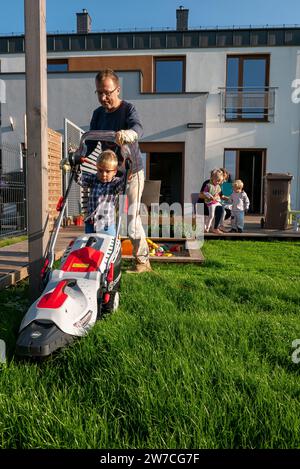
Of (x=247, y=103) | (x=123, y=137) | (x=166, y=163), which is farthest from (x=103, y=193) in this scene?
(x=247, y=103)

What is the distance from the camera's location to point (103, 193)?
115 inches

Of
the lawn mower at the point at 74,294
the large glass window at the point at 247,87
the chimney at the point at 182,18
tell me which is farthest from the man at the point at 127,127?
the chimney at the point at 182,18

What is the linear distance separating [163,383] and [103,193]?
168 centimetres

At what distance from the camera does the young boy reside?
2.86 m

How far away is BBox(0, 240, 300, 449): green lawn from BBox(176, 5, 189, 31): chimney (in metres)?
14.1

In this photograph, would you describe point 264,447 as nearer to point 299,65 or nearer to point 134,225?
point 134,225

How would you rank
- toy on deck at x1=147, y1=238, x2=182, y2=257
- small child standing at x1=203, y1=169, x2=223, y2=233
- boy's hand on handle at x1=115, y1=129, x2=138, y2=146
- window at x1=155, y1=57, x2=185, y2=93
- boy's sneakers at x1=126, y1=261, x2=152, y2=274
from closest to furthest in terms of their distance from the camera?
boy's hand on handle at x1=115, y1=129, x2=138, y2=146, boy's sneakers at x1=126, y1=261, x2=152, y2=274, toy on deck at x1=147, y1=238, x2=182, y2=257, small child standing at x1=203, y1=169, x2=223, y2=233, window at x1=155, y1=57, x2=185, y2=93

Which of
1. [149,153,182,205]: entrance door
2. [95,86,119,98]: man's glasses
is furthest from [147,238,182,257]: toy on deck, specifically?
[149,153,182,205]: entrance door

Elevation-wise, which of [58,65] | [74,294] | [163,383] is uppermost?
[58,65]

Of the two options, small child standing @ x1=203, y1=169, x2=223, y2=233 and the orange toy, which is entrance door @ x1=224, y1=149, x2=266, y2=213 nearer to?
small child standing @ x1=203, y1=169, x2=223, y2=233

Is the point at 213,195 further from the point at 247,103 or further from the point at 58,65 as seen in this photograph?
the point at 58,65

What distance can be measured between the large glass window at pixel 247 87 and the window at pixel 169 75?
1637 millimetres

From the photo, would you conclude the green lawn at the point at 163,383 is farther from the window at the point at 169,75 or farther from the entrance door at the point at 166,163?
the window at the point at 169,75

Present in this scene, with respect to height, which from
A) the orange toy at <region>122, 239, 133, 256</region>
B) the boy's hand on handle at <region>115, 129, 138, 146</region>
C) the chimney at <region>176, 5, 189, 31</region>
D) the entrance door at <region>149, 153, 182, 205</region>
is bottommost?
the orange toy at <region>122, 239, 133, 256</region>
